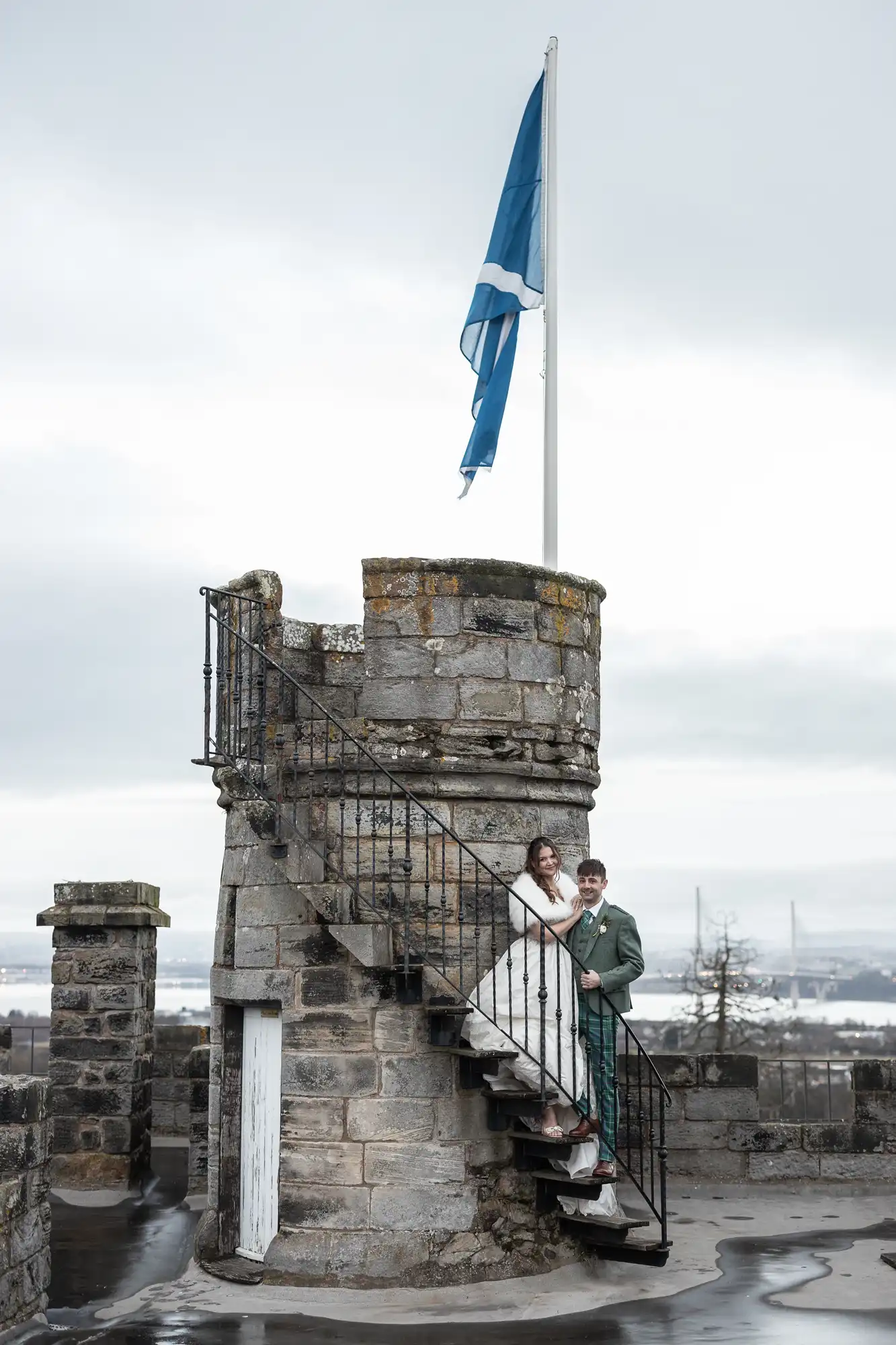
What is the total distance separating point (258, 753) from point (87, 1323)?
333cm

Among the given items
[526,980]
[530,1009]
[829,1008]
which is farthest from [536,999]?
[829,1008]

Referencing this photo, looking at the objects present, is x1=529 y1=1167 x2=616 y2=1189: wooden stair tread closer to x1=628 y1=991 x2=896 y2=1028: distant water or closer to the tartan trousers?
the tartan trousers

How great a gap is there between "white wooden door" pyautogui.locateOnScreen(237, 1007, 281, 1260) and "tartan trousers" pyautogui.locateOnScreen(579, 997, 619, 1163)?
188 cm

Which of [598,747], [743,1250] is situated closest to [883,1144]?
[743,1250]

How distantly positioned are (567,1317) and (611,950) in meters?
2.05

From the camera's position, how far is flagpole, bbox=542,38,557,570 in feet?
34.4

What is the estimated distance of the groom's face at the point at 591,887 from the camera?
30.9 feet

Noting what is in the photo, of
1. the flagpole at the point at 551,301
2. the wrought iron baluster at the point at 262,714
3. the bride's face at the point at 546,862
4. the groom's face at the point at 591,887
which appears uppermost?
the flagpole at the point at 551,301

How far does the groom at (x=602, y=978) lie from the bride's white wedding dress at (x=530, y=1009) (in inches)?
4.4

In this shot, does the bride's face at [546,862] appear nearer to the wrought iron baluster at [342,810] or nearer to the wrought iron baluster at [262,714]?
the wrought iron baluster at [342,810]

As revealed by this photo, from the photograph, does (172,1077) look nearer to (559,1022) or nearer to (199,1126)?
(199,1126)

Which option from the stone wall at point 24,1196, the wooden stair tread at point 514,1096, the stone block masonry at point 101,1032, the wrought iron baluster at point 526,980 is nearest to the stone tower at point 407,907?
the wrought iron baluster at point 526,980

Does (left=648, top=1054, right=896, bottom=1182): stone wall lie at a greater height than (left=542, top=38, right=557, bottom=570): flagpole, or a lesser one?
lesser

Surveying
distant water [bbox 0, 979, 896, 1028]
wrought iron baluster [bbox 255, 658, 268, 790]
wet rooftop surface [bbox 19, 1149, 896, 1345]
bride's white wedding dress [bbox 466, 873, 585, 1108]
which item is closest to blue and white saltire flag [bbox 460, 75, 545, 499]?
wrought iron baluster [bbox 255, 658, 268, 790]
